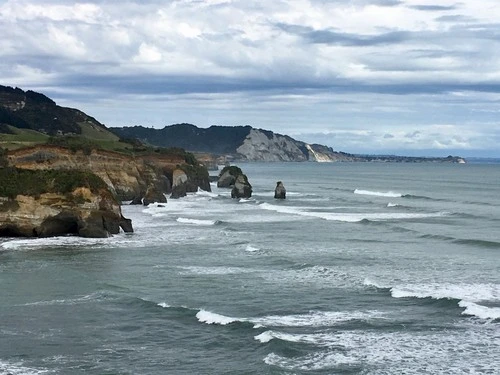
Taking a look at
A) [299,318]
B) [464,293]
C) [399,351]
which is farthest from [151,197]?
[399,351]

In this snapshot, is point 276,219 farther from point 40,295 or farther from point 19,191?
point 40,295

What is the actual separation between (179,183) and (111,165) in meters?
13.5

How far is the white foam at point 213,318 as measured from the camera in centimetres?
3073

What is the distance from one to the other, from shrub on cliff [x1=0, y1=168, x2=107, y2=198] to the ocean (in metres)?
3.54

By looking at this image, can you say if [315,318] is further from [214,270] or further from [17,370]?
[17,370]

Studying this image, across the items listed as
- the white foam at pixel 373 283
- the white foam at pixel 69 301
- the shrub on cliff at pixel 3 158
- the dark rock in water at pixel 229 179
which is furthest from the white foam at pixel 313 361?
the dark rock in water at pixel 229 179

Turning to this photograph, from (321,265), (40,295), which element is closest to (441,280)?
(321,265)

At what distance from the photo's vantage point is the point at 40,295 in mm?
35875

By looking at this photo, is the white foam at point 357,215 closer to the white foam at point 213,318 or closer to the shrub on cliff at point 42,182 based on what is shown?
the shrub on cliff at point 42,182

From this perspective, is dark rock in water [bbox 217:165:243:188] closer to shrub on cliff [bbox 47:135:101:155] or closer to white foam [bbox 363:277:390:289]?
shrub on cliff [bbox 47:135:101:155]

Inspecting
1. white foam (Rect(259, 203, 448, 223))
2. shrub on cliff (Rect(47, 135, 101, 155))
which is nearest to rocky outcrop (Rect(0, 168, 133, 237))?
white foam (Rect(259, 203, 448, 223))

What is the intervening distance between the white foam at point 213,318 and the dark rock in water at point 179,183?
67.2m

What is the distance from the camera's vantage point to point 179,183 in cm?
10188

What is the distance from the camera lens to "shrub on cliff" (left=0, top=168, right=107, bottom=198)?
53938 mm
